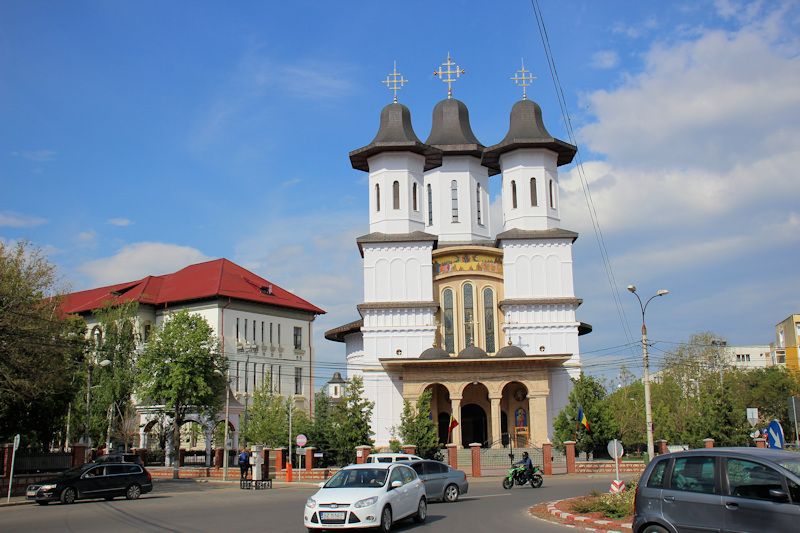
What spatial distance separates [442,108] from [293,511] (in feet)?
146

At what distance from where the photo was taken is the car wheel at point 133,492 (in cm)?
2570

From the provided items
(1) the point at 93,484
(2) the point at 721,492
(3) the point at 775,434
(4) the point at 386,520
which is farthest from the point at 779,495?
(1) the point at 93,484

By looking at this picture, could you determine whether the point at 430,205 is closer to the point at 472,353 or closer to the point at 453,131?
the point at 453,131

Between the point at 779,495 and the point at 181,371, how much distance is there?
39.1 meters

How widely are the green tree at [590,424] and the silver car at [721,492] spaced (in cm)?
3010

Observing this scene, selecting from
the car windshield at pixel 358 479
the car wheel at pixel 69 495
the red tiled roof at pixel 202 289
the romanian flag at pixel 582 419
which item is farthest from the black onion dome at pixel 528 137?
the car windshield at pixel 358 479

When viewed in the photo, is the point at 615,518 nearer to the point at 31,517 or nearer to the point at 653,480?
the point at 653,480

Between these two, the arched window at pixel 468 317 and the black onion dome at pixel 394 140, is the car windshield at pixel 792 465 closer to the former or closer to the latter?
the arched window at pixel 468 317

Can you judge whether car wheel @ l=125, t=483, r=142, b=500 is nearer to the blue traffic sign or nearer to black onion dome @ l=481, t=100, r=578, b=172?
the blue traffic sign

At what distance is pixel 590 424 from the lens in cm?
4088

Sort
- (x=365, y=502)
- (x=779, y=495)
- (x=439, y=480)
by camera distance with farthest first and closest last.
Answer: (x=439, y=480), (x=365, y=502), (x=779, y=495)

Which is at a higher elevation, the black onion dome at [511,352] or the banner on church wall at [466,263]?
the banner on church wall at [466,263]

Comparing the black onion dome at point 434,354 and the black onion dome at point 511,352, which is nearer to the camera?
the black onion dome at point 511,352

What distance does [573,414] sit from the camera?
4169cm
